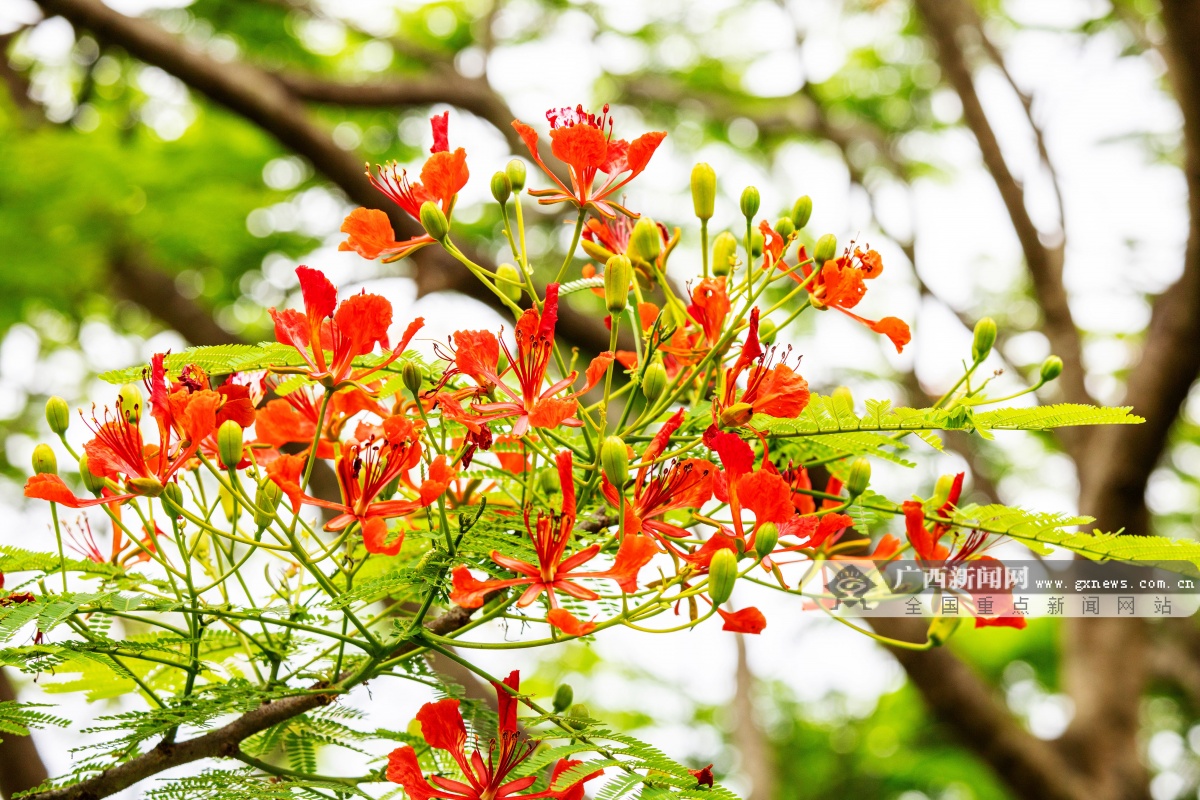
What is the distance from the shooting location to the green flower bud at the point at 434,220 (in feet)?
4.27

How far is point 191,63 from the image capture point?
13.4 ft

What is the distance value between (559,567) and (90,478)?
531mm

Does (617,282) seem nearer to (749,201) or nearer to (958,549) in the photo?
(749,201)

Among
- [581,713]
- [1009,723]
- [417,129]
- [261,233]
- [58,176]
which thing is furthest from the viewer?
[417,129]

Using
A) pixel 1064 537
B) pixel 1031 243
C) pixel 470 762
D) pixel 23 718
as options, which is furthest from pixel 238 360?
pixel 1031 243

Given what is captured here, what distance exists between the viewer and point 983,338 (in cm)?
151

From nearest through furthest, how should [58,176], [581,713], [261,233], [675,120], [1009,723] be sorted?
[581,713] → [58,176] → [1009,723] → [261,233] → [675,120]

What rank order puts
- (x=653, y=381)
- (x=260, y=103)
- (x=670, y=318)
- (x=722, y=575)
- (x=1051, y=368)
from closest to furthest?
(x=722, y=575) → (x=653, y=381) → (x=670, y=318) → (x=1051, y=368) → (x=260, y=103)

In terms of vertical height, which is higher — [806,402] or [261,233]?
[261,233]

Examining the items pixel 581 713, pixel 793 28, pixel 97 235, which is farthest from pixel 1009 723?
pixel 97 235

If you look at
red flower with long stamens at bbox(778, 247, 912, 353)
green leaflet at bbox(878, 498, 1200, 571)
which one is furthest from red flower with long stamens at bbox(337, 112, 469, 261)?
green leaflet at bbox(878, 498, 1200, 571)

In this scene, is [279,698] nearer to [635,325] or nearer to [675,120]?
[635,325]

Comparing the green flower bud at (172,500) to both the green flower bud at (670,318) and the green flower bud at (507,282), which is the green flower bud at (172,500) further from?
the green flower bud at (670,318)

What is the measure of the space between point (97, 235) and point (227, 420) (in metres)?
3.44
